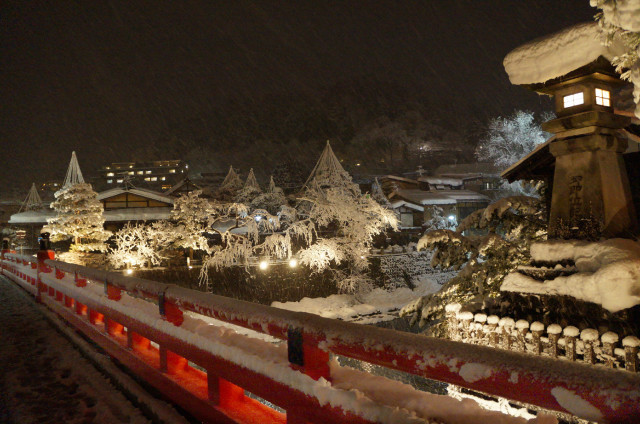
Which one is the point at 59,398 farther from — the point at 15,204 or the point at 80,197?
the point at 15,204

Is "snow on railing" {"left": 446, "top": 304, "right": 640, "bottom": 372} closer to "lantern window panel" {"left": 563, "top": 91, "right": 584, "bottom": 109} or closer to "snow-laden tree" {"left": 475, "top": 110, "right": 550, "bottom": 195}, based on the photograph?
"lantern window panel" {"left": 563, "top": 91, "right": 584, "bottom": 109}

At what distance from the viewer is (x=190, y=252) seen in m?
26.3

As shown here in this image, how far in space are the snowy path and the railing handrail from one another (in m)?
1.56

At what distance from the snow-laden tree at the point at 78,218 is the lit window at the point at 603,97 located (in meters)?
25.3

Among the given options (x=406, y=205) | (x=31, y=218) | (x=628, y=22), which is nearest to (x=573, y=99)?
(x=628, y=22)

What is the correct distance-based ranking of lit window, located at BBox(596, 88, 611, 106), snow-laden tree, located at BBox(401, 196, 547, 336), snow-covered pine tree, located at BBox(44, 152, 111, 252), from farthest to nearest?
snow-covered pine tree, located at BBox(44, 152, 111, 252) → snow-laden tree, located at BBox(401, 196, 547, 336) → lit window, located at BBox(596, 88, 611, 106)

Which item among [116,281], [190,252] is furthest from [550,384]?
[190,252]

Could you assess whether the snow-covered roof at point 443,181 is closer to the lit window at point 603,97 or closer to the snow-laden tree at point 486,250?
the snow-laden tree at point 486,250

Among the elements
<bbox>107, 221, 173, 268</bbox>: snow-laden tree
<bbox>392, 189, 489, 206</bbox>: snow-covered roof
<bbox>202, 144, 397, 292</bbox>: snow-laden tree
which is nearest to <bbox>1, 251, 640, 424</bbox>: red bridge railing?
<bbox>202, 144, 397, 292</bbox>: snow-laden tree

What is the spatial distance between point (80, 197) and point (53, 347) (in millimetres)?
21851

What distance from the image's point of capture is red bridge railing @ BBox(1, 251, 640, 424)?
1307 mm

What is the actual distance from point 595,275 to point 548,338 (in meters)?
1.21

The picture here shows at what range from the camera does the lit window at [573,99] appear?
289 inches

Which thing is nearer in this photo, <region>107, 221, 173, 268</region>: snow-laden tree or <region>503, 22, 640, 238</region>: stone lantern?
<region>503, 22, 640, 238</region>: stone lantern
